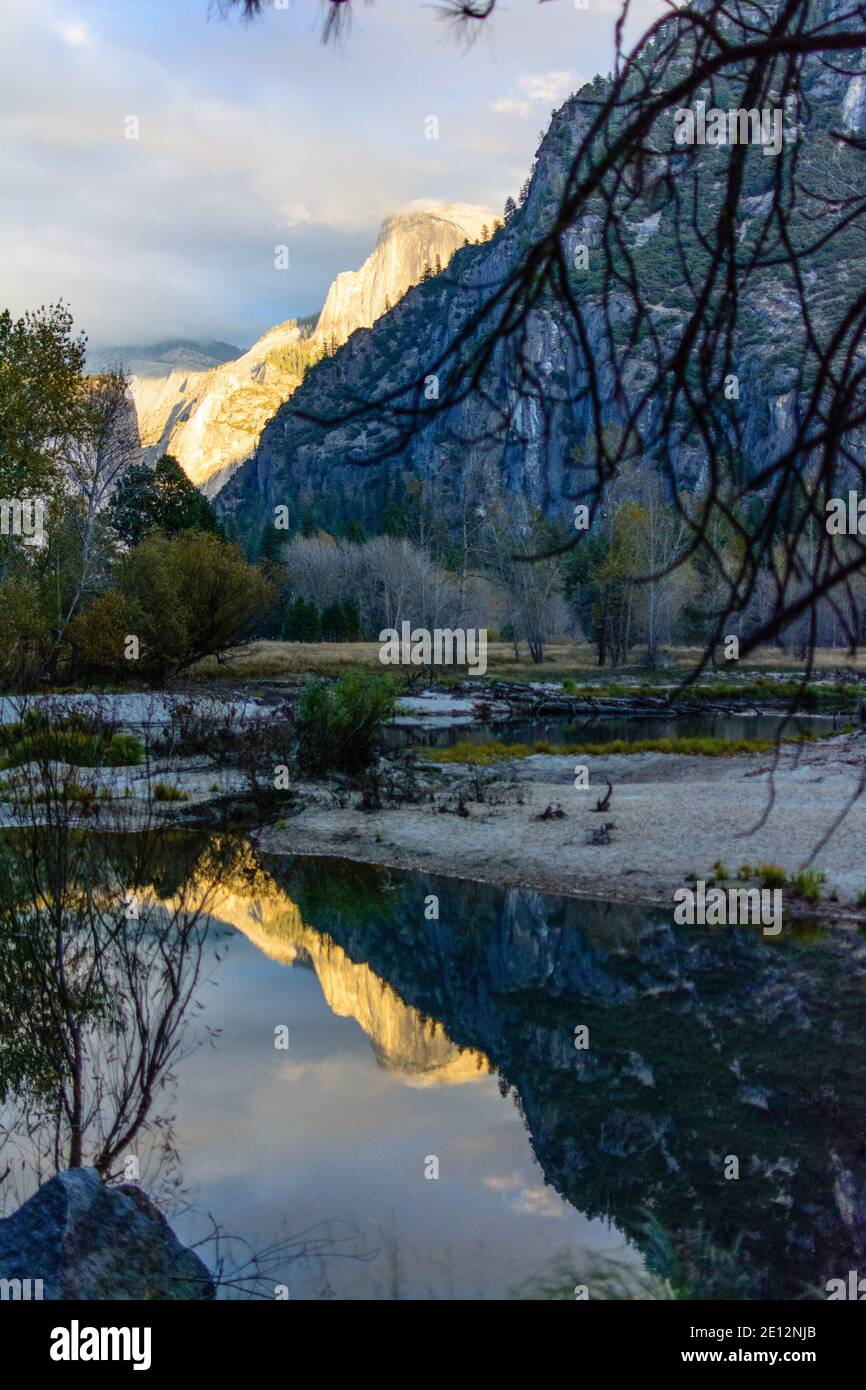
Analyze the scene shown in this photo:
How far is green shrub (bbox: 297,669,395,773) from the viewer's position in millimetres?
18047

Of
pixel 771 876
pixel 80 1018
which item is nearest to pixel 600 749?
pixel 771 876

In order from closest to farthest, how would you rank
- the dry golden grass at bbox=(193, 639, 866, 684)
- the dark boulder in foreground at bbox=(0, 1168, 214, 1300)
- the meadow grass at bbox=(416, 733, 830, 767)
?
the dark boulder in foreground at bbox=(0, 1168, 214, 1300) < the meadow grass at bbox=(416, 733, 830, 767) < the dry golden grass at bbox=(193, 639, 866, 684)

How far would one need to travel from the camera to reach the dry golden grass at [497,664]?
40969 millimetres

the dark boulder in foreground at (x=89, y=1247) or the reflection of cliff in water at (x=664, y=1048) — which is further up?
the dark boulder in foreground at (x=89, y=1247)

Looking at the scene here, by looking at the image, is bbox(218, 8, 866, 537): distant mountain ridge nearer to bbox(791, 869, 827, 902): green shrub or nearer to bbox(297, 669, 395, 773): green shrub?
bbox(297, 669, 395, 773): green shrub

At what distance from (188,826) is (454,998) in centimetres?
671

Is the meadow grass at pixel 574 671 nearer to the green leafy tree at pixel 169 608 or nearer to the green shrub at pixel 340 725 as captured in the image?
the green leafy tree at pixel 169 608

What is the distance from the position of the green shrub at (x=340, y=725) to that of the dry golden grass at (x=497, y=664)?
63.4 feet

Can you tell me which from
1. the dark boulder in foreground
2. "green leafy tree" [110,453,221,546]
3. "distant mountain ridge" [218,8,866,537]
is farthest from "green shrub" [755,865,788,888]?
"green leafy tree" [110,453,221,546]

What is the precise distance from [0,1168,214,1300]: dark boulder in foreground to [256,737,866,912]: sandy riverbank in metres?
6.54

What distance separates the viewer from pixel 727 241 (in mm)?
1856

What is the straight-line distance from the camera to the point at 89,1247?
357 centimetres

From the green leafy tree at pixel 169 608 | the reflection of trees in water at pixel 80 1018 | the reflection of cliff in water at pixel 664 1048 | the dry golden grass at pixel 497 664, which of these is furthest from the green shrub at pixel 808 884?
the dry golden grass at pixel 497 664
